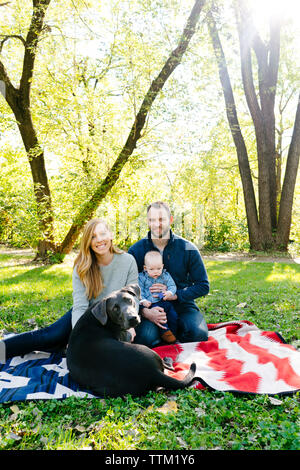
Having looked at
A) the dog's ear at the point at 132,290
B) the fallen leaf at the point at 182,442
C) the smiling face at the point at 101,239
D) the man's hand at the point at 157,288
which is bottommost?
the fallen leaf at the point at 182,442

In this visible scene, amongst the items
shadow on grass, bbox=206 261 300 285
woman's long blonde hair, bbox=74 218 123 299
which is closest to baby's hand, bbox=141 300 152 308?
woman's long blonde hair, bbox=74 218 123 299

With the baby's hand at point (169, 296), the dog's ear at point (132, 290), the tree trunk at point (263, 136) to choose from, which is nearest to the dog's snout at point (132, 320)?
the dog's ear at point (132, 290)

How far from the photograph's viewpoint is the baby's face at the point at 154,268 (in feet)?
13.3

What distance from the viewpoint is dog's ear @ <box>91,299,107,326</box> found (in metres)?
2.80

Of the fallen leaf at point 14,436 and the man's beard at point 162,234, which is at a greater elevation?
the man's beard at point 162,234

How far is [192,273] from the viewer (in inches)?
168

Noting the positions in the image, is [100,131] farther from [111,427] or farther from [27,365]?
[111,427]

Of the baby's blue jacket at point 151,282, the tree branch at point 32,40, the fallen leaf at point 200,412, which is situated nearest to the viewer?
the fallen leaf at point 200,412

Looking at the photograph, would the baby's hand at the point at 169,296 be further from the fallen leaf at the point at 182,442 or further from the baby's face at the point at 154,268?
the fallen leaf at the point at 182,442

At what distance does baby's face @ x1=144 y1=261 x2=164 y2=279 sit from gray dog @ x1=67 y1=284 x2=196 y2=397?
111 cm

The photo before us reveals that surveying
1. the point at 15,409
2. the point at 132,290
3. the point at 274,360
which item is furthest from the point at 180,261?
the point at 15,409

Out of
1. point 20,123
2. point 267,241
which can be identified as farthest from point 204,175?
point 20,123

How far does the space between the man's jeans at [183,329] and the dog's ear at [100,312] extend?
116 centimetres

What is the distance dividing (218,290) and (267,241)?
676 centimetres
